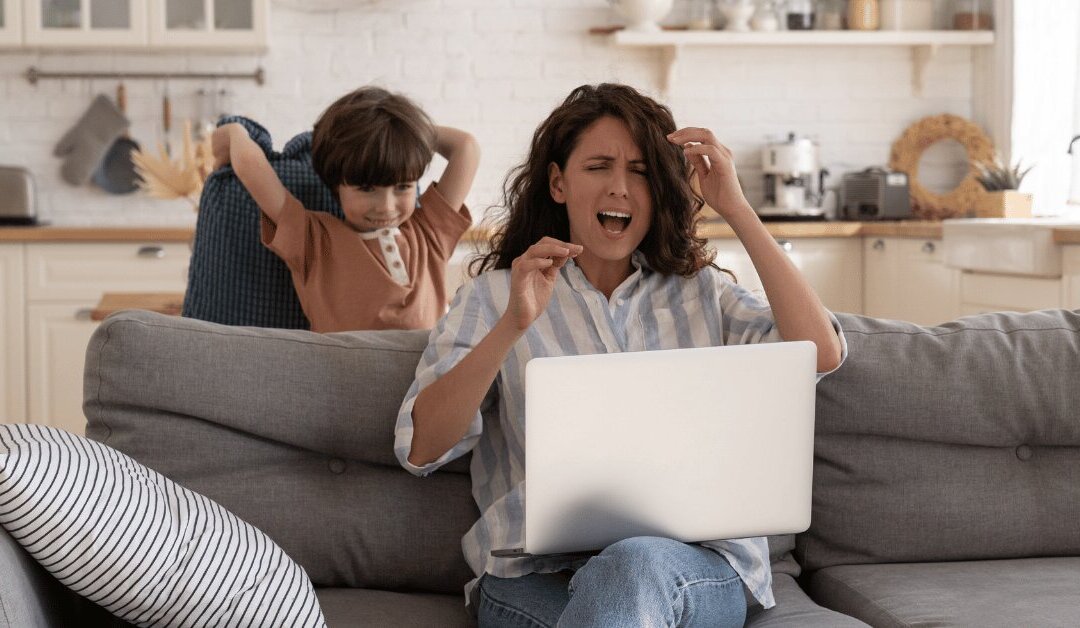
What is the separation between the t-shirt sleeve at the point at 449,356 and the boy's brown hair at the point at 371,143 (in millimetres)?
557

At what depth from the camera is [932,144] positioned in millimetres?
5332

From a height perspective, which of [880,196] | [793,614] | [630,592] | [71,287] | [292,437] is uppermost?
[880,196]

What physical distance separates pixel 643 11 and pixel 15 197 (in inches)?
102

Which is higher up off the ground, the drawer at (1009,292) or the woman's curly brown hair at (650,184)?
the woman's curly brown hair at (650,184)

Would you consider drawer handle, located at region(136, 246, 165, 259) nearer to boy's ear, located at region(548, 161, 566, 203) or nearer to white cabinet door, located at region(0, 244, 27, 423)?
white cabinet door, located at region(0, 244, 27, 423)

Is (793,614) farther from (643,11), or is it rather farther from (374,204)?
(643,11)

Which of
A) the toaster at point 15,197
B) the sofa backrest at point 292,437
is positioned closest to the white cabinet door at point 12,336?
the toaster at point 15,197

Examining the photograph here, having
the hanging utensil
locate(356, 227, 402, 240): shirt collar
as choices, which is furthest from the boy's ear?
the hanging utensil

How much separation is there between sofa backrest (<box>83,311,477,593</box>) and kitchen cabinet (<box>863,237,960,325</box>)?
9.68ft

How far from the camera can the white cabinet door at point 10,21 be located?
15.3ft

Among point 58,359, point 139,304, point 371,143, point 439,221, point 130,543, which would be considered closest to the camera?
point 130,543

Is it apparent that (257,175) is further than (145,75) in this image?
No

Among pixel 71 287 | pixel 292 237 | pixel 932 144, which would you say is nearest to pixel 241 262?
pixel 292 237

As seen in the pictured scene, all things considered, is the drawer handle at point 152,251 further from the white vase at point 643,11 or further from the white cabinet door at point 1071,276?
the white cabinet door at point 1071,276
